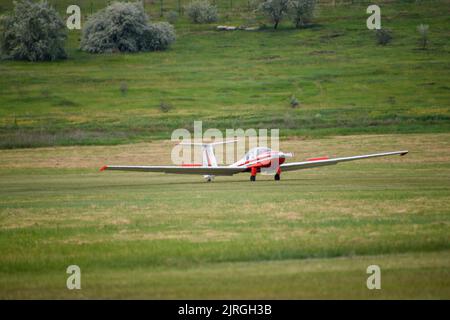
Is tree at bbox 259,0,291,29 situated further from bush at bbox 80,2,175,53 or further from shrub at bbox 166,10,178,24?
bush at bbox 80,2,175,53

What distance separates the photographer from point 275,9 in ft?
457

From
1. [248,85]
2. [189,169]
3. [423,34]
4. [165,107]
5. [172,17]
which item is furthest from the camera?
[172,17]

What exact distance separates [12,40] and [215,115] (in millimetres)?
57480

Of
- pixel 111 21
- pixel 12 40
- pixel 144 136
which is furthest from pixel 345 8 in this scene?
pixel 144 136

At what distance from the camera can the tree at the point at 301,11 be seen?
13600 centimetres

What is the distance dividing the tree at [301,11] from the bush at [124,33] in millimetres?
23076

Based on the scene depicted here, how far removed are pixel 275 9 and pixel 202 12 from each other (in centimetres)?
1425

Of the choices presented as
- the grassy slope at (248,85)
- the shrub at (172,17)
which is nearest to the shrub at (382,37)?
the grassy slope at (248,85)

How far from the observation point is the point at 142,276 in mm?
13266

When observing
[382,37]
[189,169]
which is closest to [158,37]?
[382,37]

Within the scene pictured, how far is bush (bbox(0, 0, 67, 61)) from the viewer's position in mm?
118688

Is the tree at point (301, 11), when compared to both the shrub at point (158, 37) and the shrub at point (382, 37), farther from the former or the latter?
the shrub at point (158, 37)

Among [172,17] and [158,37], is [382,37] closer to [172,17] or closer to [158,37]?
[158,37]

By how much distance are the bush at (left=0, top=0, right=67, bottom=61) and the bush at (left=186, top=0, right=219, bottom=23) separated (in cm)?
3203
